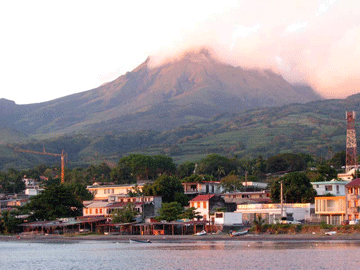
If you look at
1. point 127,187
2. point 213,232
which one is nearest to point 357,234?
point 213,232

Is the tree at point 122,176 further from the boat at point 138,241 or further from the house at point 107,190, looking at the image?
the boat at point 138,241

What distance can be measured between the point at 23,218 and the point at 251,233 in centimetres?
4087

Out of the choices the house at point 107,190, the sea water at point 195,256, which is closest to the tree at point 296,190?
the sea water at point 195,256

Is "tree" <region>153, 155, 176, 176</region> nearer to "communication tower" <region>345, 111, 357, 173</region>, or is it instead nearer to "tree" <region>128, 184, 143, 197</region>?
"tree" <region>128, 184, 143, 197</region>

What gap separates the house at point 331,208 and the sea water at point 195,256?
468 inches

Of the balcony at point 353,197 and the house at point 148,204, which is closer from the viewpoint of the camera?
the balcony at point 353,197

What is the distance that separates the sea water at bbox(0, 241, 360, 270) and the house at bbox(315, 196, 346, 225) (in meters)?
11.9

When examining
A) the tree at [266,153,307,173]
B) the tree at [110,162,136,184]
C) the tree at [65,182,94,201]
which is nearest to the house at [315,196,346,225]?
the tree at [65,182,94,201]

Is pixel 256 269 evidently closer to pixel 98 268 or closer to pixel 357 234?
pixel 98 268

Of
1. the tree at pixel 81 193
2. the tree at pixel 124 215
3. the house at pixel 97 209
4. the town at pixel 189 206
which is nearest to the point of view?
the town at pixel 189 206

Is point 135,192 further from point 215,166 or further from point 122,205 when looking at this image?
point 215,166

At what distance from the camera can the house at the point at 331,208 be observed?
7939 cm

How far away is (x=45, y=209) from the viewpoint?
333 ft

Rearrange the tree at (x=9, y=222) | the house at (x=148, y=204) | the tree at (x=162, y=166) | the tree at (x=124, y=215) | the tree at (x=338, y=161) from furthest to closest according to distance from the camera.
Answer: the tree at (x=162, y=166) < the tree at (x=338, y=161) < the tree at (x=9, y=222) < the house at (x=148, y=204) < the tree at (x=124, y=215)
